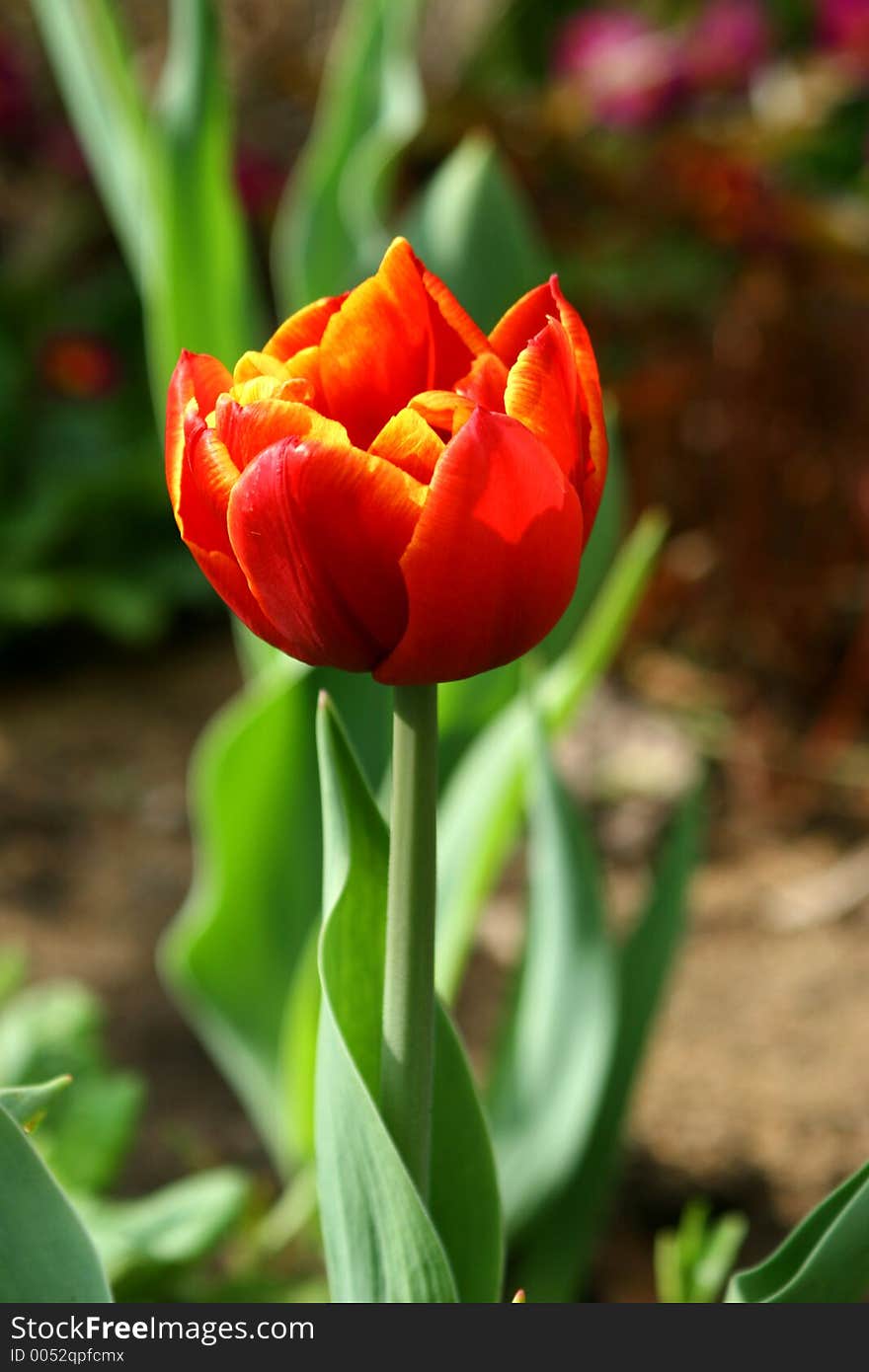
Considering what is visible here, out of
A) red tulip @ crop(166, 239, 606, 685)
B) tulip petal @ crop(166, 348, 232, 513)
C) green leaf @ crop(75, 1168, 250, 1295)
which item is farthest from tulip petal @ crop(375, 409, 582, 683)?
green leaf @ crop(75, 1168, 250, 1295)

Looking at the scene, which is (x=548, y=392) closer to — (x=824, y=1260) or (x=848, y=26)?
(x=824, y=1260)

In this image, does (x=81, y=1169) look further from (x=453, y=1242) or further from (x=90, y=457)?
(x=90, y=457)

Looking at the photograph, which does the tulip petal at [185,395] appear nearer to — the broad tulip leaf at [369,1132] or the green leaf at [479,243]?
the broad tulip leaf at [369,1132]

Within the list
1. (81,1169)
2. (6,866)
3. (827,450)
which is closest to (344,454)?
(81,1169)

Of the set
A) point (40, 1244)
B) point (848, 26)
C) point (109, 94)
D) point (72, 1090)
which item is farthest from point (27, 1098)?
point (848, 26)

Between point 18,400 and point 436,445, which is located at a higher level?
point 436,445

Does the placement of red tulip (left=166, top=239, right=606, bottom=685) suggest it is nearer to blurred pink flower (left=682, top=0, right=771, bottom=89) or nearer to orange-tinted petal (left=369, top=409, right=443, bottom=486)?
orange-tinted petal (left=369, top=409, right=443, bottom=486)
